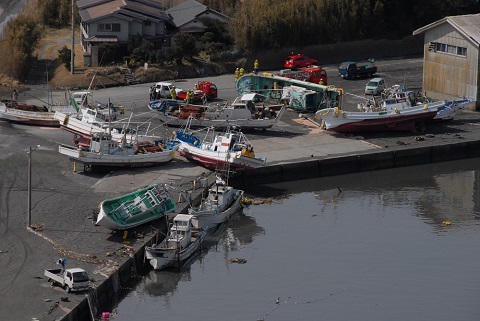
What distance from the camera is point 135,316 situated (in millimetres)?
31719

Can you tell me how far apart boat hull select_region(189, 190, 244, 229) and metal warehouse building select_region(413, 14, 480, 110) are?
59.7ft

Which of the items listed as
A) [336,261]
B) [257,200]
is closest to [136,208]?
[257,200]

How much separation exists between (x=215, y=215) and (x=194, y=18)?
2716 centimetres

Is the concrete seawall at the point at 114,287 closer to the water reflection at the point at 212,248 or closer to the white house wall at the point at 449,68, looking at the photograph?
the water reflection at the point at 212,248

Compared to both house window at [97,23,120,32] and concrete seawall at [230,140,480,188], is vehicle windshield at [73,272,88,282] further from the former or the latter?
house window at [97,23,120,32]

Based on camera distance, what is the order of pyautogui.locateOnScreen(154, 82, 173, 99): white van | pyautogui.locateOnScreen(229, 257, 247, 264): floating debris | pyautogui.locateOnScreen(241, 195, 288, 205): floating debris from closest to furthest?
1. pyautogui.locateOnScreen(229, 257, 247, 264): floating debris
2. pyautogui.locateOnScreen(241, 195, 288, 205): floating debris
3. pyautogui.locateOnScreen(154, 82, 173, 99): white van

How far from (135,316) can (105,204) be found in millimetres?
6005

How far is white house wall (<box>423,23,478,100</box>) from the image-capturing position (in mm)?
53688

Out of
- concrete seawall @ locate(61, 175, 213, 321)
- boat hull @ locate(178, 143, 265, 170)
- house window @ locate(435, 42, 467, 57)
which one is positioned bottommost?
concrete seawall @ locate(61, 175, 213, 321)

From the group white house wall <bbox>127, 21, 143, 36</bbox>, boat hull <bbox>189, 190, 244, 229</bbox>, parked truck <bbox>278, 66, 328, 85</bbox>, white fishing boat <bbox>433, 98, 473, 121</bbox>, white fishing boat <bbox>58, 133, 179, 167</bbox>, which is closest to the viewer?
boat hull <bbox>189, 190, 244, 229</bbox>

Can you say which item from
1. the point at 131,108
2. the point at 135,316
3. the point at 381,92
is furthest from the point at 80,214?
the point at 381,92

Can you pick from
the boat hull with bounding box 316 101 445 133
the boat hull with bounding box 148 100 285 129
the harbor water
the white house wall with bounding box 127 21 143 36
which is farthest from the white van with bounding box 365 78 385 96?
the white house wall with bounding box 127 21 143 36

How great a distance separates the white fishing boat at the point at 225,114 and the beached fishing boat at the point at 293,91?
9.94 feet

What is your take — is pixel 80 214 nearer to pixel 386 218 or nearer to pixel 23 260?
pixel 23 260
